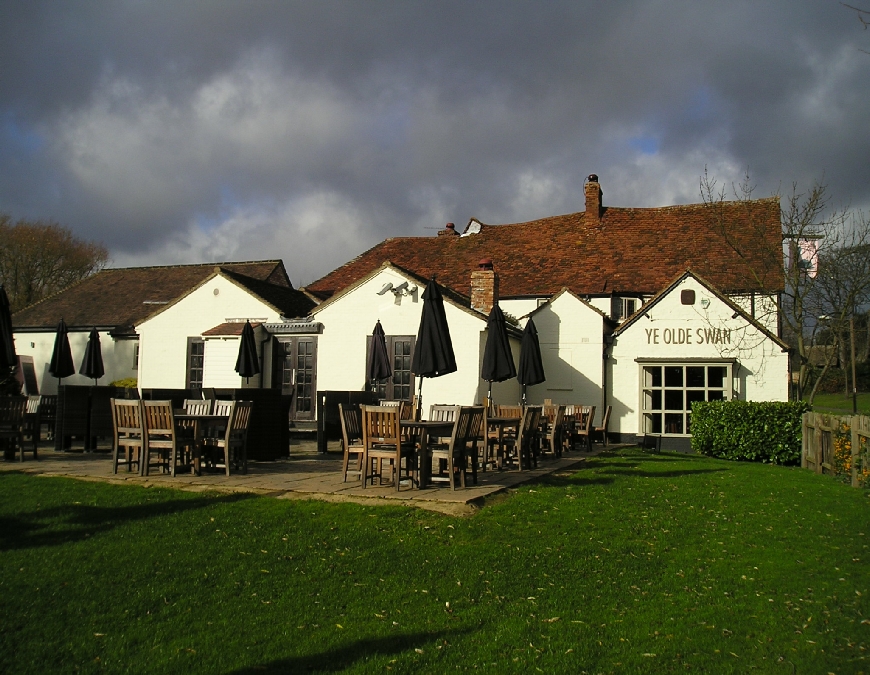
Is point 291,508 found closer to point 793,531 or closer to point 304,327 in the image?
point 793,531

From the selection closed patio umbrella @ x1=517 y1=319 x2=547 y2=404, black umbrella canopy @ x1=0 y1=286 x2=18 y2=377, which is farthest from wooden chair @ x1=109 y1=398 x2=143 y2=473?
closed patio umbrella @ x1=517 y1=319 x2=547 y2=404

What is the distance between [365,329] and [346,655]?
16.2 m

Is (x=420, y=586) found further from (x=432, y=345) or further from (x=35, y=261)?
(x=35, y=261)

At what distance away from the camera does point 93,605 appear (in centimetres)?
513

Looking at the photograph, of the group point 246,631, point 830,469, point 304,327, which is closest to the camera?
point 246,631

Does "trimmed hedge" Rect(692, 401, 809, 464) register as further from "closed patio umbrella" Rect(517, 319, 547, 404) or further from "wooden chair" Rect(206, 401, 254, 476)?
"wooden chair" Rect(206, 401, 254, 476)

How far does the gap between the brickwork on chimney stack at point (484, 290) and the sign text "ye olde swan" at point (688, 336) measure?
4.77m

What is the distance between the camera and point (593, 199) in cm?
3005

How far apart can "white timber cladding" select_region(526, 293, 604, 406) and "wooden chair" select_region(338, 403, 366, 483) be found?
12474 mm

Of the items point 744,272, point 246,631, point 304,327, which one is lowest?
point 246,631

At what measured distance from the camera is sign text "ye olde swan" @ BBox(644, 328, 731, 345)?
21.4 meters

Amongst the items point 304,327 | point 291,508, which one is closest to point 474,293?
point 304,327

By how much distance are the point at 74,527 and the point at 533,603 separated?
14.3 ft

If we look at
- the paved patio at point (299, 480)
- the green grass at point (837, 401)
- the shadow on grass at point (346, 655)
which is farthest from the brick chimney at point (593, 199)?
the shadow on grass at point (346, 655)
